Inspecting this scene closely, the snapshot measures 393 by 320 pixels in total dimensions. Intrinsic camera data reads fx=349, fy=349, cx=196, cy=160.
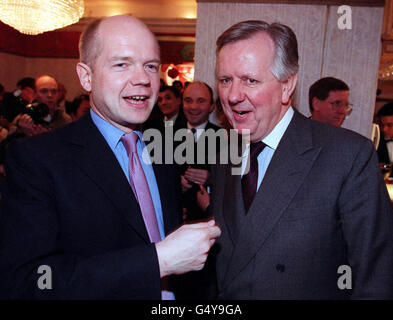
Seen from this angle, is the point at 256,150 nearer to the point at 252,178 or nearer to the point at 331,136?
the point at 252,178

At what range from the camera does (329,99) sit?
99.7 inches

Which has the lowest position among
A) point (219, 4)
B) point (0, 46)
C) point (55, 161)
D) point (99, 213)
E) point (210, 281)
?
point (210, 281)

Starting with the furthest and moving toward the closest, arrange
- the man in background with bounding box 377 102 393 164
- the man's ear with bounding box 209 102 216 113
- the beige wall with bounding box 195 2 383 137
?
the man in background with bounding box 377 102 393 164 < the man's ear with bounding box 209 102 216 113 < the beige wall with bounding box 195 2 383 137

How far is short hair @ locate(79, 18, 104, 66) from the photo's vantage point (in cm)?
111

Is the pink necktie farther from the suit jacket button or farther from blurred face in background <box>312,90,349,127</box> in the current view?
blurred face in background <box>312,90,349,127</box>

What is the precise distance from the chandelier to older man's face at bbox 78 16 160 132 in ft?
11.1

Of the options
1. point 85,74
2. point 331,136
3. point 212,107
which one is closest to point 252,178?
point 331,136

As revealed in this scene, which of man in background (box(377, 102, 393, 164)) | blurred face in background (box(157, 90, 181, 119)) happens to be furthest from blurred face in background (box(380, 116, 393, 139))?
blurred face in background (box(157, 90, 181, 119))

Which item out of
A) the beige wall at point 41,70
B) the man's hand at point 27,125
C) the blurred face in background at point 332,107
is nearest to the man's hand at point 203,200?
the blurred face in background at point 332,107

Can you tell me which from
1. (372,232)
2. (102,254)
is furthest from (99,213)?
(372,232)

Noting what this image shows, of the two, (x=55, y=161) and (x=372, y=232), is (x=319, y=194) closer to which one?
(x=372, y=232)

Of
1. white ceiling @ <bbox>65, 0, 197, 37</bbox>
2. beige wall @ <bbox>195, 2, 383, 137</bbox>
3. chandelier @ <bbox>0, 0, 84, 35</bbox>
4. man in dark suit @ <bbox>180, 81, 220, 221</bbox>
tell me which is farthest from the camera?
white ceiling @ <bbox>65, 0, 197, 37</bbox>

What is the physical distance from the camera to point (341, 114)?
104 inches

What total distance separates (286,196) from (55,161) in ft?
2.40
